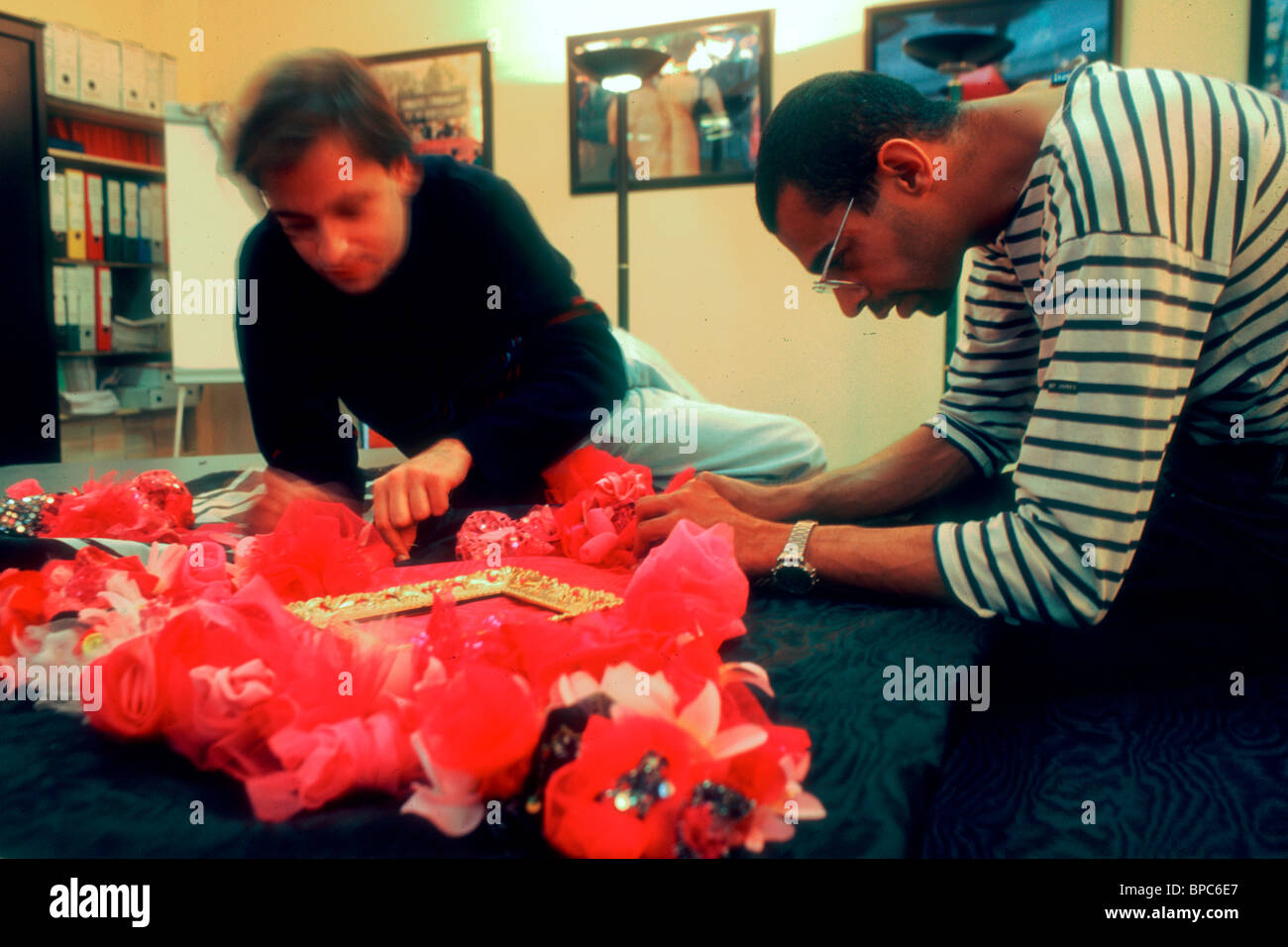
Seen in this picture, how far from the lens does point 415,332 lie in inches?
57.3

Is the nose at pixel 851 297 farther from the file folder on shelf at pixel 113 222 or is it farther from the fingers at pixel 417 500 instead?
the file folder on shelf at pixel 113 222

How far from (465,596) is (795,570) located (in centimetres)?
39

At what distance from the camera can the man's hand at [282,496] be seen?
1.28 metres

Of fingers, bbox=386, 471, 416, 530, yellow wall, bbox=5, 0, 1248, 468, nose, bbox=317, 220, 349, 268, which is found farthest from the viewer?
yellow wall, bbox=5, 0, 1248, 468

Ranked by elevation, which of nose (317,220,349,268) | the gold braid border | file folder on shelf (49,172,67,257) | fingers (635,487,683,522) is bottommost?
the gold braid border

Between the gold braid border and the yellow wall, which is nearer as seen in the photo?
the gold braid border

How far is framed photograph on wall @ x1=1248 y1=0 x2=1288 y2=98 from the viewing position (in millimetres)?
2689

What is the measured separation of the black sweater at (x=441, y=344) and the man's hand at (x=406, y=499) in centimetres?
20

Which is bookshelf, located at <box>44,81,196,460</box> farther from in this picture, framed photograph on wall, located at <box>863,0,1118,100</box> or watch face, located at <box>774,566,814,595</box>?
watch face, located at <box>774,566,814,595</box>

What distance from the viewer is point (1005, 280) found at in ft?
4.21

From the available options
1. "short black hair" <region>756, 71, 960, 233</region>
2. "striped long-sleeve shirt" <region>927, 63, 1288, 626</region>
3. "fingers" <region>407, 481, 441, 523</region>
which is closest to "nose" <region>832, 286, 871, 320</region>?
"short black hair" <region>756, 71, 960, 233</region>

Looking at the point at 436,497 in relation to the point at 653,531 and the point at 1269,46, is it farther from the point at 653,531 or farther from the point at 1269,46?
the point at 1269,46

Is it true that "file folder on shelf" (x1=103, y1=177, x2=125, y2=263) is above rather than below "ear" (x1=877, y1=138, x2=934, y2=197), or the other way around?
above
